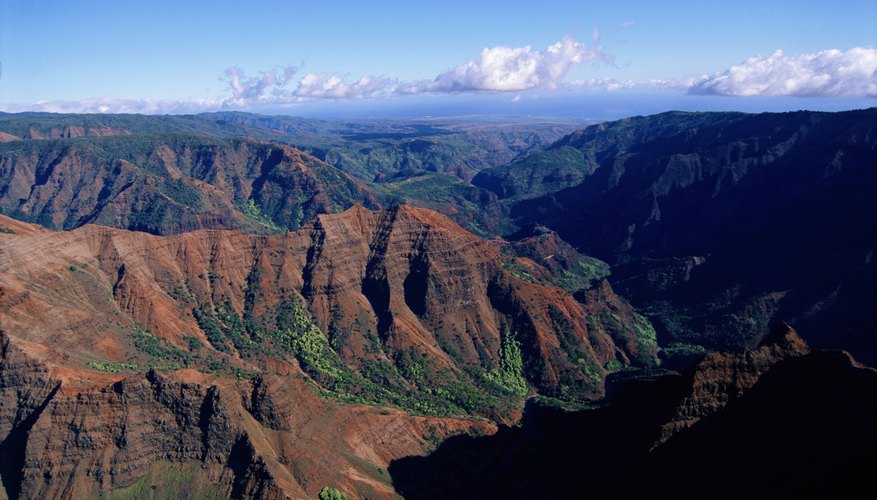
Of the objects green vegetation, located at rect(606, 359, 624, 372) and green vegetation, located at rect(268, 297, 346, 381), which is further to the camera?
green vegetation, located at rect(606, 359, 624, 372)

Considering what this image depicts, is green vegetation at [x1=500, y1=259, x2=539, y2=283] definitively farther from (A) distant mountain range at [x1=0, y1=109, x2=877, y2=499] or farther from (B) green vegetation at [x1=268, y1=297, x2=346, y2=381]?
(B) green vegetation at [x1=268, y1=297, x2=346, y2=381]

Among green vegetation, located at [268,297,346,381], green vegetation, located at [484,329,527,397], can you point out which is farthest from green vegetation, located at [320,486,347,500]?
green vegetation, located at [484,329,527,397]

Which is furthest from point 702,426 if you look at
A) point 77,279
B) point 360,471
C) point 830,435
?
point 77,279

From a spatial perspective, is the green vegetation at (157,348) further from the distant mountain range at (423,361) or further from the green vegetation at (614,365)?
the green vegetation at (614,365)

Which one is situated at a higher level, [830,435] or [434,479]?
[830,435]

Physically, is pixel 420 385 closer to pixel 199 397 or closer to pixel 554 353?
pixel 554 353

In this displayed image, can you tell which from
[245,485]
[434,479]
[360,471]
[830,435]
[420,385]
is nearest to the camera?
[830,435]

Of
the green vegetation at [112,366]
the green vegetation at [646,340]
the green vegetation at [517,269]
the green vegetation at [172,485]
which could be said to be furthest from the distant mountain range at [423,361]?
the green vegetation at [112,366]

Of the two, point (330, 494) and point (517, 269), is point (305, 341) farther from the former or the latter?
point (517, 269)

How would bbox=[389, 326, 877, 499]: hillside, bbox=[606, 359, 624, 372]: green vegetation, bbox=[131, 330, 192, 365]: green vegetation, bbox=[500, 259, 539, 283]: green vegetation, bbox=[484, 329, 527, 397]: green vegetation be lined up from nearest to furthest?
bbox=[389, 326, 877, 499]: hillside → bbox=[131, 330, 192, 365]: green vegetation → bbox=[484, 329, 527, 397]: green vegetation → bbox=[606, 359, 624, 372]: green vegetation → bbox=[500, 259, 539, 283]: green vegetation
